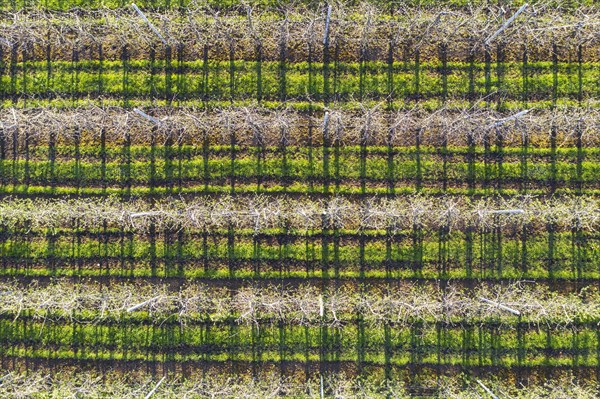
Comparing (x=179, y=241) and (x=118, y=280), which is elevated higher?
(x=179, y=241)

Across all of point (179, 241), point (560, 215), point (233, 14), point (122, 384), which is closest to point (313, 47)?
point (233, 14)

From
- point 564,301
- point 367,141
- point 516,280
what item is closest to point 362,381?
point 516,280

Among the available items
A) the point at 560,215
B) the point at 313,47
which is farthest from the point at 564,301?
the point at 313,47

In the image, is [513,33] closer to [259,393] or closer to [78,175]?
[259,393]

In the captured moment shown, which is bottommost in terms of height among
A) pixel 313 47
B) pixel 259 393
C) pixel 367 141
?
pixel 259 393

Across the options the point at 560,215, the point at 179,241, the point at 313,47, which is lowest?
the point at 179,241

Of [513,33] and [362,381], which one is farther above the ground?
[513,33]

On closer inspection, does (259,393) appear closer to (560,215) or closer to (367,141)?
(367,141)

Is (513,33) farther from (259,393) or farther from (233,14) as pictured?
(259,393)
